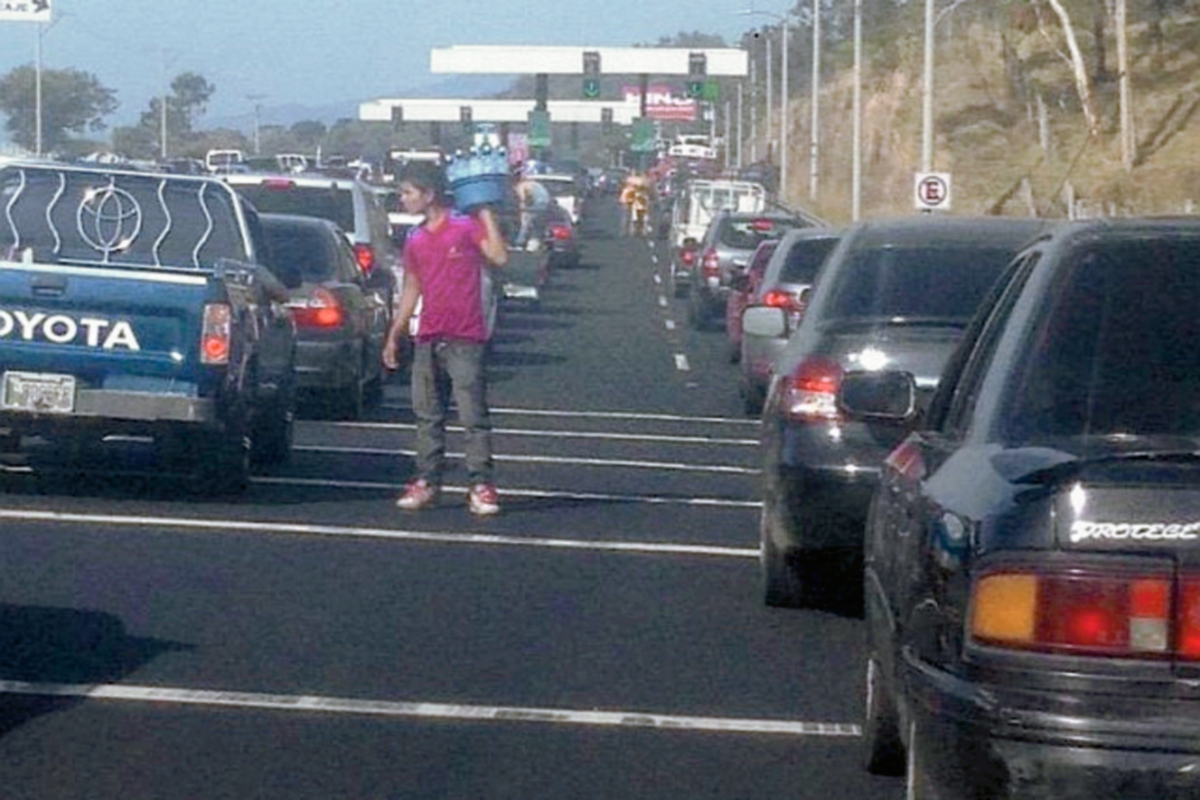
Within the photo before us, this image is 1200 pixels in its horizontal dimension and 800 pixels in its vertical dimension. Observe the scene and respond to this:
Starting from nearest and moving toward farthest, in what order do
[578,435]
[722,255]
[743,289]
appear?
[578,435], [743,289], [722,255]

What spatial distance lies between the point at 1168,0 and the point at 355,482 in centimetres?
5150

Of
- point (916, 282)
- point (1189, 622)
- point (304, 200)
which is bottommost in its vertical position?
point (1189, 622)

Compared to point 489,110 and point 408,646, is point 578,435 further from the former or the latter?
point 489,110

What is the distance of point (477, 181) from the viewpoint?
15102 mm

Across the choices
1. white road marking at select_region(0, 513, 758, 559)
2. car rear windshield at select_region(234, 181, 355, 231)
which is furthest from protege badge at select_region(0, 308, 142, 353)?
car rear windshield at select_region(234, 181, 355, 231)

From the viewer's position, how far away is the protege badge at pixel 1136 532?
18.1 ft

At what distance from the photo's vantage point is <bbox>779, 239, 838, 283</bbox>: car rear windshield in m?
22.9

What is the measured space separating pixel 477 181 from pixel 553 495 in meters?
2.14

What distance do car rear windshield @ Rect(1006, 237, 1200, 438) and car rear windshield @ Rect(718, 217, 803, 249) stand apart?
29.7 meters

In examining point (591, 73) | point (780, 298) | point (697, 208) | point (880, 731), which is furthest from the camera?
point (591, 73)

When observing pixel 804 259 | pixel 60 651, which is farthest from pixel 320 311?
pixel 60 651

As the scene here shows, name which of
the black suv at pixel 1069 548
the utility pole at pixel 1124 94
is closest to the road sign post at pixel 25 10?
the utility pole at pixel 1124 94

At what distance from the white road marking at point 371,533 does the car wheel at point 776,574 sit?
183cm

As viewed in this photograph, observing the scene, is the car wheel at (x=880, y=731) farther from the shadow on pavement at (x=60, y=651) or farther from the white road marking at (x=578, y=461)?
the white road marking at (x=578, y=461)
